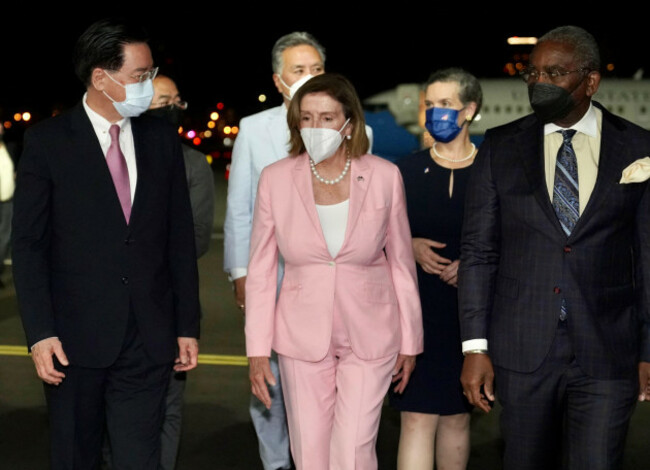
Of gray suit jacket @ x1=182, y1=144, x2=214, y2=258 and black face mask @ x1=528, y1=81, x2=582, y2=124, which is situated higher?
black face mask @ x1=528, y1=81, x2=582, y2=124

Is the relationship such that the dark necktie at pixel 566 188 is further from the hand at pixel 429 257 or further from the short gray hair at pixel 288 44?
the short gray hair at pixel 288 44

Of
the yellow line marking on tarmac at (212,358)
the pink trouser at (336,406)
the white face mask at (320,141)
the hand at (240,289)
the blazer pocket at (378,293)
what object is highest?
the white face mask at (320,141)

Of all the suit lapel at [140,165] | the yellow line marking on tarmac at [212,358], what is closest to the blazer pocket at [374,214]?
the suit lapel at [140,165]

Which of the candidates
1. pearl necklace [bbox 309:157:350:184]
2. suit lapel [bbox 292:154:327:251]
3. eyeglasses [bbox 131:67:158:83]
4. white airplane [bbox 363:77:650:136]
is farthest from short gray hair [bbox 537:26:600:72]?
white airplane [bbox 363:77:650:136]

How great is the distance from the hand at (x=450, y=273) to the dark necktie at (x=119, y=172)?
1.59 metres

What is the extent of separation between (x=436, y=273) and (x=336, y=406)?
1.00m

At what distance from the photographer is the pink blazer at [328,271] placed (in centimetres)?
402

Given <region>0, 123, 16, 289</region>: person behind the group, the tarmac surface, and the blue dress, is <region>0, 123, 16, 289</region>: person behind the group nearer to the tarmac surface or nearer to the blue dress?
the tarmac surface

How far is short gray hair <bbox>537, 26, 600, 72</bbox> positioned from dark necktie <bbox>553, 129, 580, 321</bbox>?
0.25 meters

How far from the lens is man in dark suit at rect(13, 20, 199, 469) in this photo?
372cm

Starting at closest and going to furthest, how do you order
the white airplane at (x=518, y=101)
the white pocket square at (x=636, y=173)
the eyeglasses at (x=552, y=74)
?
1. the white pocket square at (x=636, y=173)
2. the eyeglasses at (x=552, y=74)
3. the white airplane at (x=518, y=101)

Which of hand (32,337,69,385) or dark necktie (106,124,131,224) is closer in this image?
hand (32,337,69,385)

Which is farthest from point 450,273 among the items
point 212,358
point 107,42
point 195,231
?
point 212,358

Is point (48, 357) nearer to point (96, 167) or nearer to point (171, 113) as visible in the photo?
point (96, 167)
